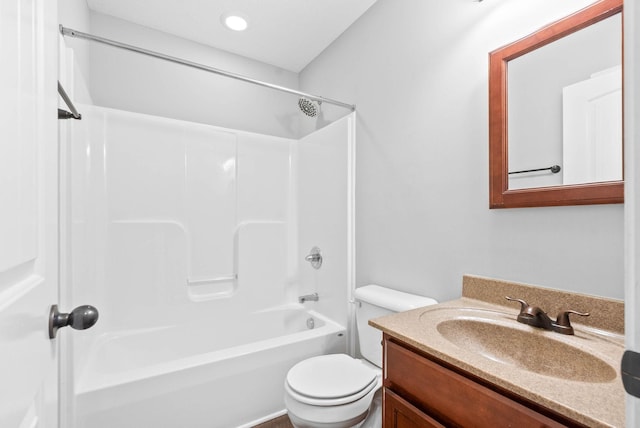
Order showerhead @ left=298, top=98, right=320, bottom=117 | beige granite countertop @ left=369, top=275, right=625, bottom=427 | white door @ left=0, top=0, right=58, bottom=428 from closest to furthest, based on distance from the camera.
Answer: white door @ left=0, top=0, right=58, bottom=428, beige granite countertop @ left=369, top=275, right=625, bottom=427, showerhead @ left=298, top=98, right=320, bottom=117

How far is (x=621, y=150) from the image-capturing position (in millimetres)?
883

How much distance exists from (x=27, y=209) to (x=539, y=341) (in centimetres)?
131

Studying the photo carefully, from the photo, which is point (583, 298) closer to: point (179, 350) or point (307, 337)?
point (307, 337)

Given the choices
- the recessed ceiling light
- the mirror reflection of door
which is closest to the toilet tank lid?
the mirror reflection of door

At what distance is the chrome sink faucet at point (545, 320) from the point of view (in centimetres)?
92

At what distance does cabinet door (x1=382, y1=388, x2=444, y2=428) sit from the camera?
839 mm

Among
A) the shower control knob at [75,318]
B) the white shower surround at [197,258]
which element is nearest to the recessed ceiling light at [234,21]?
the white shower surround at [197,258]

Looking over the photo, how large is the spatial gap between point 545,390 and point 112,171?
2463mm

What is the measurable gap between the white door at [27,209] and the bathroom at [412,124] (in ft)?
0.56

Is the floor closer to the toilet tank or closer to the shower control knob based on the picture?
the toilet tank

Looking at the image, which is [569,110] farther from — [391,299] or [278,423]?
[278,423]

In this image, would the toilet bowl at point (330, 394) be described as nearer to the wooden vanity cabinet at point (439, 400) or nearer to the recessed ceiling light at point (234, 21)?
the wooden vanity cabinet at point (439, 400)

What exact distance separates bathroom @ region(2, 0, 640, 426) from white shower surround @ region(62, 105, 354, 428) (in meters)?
0.11

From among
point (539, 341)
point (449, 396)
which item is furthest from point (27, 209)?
point (539, 341)
